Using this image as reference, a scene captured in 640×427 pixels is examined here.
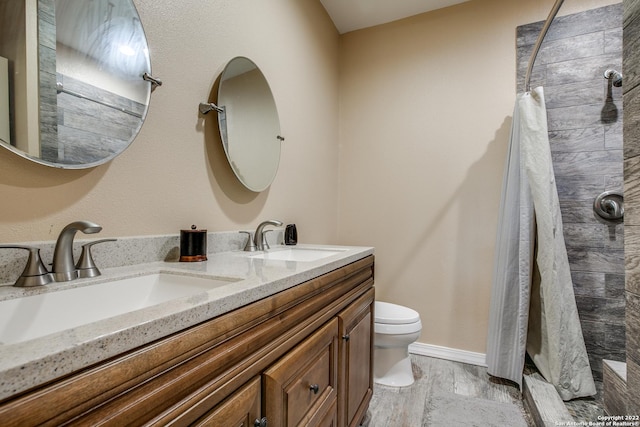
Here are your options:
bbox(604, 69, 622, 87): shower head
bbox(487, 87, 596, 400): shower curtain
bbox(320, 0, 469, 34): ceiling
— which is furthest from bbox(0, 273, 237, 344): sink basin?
bbox(604, 69, 622, 87): shower head

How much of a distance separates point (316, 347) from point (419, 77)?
2221 millimetres

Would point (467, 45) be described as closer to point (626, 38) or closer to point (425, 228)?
point (425, 228)

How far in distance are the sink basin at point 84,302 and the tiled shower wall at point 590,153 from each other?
2.20m

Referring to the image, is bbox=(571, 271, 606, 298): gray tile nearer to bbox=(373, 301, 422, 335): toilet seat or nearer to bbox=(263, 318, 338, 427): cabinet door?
bbox=(373, 301, 422, 335): toilet seat

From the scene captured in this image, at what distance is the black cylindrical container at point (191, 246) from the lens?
1074 mm

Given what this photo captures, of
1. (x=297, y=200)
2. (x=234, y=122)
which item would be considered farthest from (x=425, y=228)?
(x=234, y=122)

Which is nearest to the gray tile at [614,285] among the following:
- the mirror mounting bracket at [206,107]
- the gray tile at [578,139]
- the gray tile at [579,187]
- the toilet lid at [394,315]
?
the gray tile at [579,187]

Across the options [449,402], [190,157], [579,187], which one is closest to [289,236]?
[190,157]

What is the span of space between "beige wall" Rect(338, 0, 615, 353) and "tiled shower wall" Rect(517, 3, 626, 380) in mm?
191

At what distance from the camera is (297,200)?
2016 millimetres

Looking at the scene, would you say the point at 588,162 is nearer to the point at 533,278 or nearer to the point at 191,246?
the point at 533,278

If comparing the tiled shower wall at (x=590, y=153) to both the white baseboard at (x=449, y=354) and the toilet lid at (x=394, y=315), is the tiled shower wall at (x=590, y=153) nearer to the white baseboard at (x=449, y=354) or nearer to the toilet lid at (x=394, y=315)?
the white baseboard at (x=449, y=354)

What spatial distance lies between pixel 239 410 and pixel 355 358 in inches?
30.1

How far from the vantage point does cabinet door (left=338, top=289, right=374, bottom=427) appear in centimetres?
113
